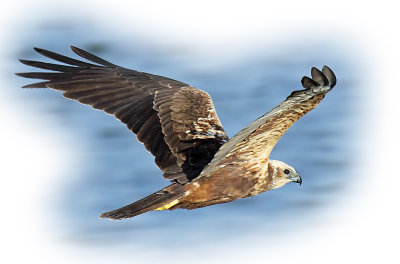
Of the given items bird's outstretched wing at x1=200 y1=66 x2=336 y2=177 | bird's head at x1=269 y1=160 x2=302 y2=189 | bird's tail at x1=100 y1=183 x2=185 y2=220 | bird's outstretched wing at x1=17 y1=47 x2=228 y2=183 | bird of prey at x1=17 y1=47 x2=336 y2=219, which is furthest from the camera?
bird's outstretched wing at x1=17 y1=47 x2=228 y2=183

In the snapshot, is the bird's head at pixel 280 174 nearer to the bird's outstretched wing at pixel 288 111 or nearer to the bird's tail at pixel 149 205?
the bird's outstretched wing at pixel 288 111

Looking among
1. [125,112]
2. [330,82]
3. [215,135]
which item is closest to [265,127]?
[330,82]

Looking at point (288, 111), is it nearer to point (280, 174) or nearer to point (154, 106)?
point (280, 174)

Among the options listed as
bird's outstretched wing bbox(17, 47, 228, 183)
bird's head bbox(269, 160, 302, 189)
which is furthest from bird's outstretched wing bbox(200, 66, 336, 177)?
bird's outstretched wing bbox(17, 47, 228, 183)

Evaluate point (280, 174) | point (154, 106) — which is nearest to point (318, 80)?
point (280, 174)

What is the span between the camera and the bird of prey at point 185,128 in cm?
766

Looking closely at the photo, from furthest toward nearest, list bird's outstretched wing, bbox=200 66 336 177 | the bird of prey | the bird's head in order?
1. the bird's head
2. the bird of prey
3. bird's outstretched wing, bbox=200 66 336 177

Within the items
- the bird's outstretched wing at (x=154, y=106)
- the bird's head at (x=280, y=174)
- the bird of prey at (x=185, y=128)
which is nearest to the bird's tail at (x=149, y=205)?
the bird of prey at (x=185, y=128)

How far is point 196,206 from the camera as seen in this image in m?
8.32

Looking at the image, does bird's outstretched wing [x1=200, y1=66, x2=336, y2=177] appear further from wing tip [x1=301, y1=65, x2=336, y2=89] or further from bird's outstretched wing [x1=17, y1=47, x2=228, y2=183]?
bird's outstretched wing [x1=17, y1=47, x2=228, y2=183]

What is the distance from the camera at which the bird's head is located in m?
8.70

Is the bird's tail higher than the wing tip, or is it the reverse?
the wing tip

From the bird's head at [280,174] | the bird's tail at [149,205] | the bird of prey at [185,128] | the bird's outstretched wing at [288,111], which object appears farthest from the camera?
the bird's head at [280,174]

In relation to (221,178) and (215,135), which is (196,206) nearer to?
(221,178)
